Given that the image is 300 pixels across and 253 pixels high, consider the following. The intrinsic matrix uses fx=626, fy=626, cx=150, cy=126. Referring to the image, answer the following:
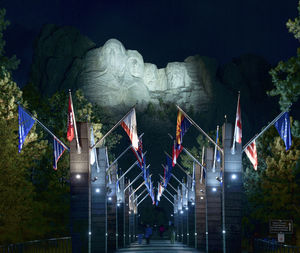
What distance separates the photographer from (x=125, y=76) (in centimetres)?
13738

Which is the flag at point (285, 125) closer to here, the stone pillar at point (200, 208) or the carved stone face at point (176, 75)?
the stone pillar at point (200, 208)

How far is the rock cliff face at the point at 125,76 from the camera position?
132125 millimetres

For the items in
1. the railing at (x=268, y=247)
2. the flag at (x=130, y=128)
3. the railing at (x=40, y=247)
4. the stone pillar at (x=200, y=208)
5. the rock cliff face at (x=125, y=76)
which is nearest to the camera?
the railing at (x=40, y=247)

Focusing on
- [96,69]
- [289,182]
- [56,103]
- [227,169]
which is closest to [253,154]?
[227,169]

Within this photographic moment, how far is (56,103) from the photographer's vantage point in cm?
5894

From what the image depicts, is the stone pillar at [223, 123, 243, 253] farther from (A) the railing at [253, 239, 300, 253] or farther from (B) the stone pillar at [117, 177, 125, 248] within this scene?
(B) the stone pillar at [117, 177, 125, 248]

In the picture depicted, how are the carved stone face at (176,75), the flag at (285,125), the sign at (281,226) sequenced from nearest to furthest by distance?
the sign at (281,226) → the flag at (285,125) → the carved stone face at (176,75)

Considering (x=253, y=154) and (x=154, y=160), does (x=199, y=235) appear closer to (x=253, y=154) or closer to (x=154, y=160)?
(x=253, y=154)

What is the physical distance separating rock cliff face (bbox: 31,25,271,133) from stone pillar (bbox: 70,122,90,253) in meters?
94.2

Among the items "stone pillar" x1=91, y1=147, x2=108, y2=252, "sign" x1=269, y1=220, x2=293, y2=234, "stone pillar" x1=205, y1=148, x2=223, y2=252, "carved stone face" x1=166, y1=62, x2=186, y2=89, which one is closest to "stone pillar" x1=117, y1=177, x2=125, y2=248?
"stone pillar" x1=205, y1=148, x2=223, y2=252

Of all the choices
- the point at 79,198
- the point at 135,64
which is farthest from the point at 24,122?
the point at 135,64

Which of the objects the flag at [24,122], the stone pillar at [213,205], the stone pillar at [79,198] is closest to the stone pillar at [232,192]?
the stone pillar at [213,205]

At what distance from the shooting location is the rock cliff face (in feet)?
433

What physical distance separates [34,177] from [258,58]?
112m
